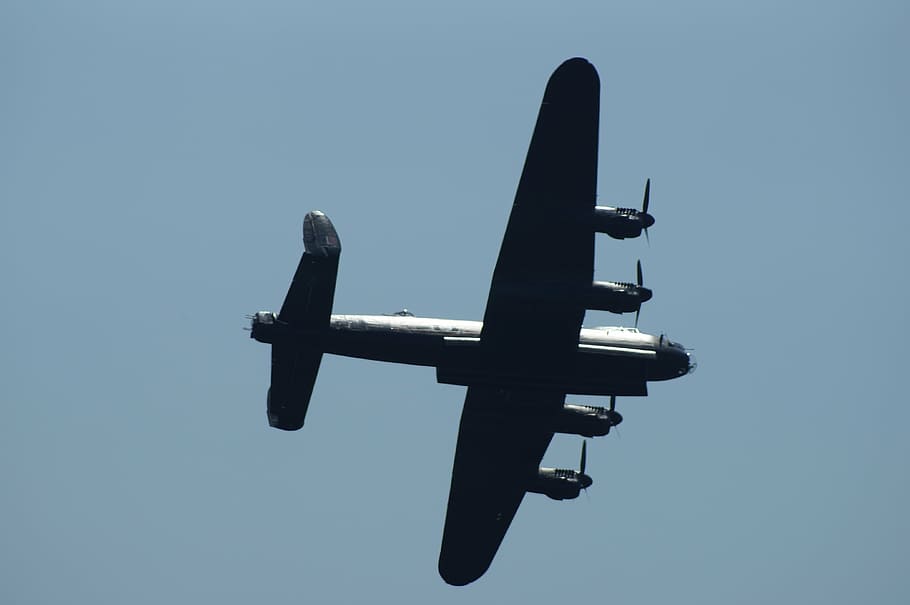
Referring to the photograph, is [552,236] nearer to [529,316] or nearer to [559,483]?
[529,316]

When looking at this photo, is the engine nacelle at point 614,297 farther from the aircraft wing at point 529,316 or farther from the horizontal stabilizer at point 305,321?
the horizontal stabilizer at point 305,321

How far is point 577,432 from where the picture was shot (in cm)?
4494

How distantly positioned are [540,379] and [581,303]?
336 cm

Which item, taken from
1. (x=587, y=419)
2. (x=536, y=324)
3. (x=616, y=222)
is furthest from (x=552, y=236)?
(x=587, y=419)

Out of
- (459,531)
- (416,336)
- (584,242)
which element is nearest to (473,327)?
(416,336)

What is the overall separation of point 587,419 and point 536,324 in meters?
5.08

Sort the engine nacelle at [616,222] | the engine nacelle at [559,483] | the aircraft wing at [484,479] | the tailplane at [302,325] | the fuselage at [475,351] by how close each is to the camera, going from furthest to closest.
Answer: the engine nacelle at [559,483]
the aircraft wing at [484,479]
the fuselage at [475,351]
the tailplane at [302,325]
the engine nacelle at [616,222]

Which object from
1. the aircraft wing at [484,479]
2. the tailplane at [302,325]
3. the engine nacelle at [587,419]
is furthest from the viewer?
the aircraft wing at [484,479]

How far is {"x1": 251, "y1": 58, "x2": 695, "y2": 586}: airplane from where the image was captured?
127ft

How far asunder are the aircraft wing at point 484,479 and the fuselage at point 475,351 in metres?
3.04

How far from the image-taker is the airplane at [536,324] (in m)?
38.8

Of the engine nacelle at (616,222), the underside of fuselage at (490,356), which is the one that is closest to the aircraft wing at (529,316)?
the underside of fuselage at (490,356)

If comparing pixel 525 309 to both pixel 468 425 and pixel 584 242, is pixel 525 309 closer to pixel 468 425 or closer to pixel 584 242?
pixel 584 242

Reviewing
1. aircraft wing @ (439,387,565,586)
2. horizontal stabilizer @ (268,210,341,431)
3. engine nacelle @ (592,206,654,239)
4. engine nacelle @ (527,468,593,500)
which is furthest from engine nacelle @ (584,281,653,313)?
engine nacelle @ (527,468,593,500)
